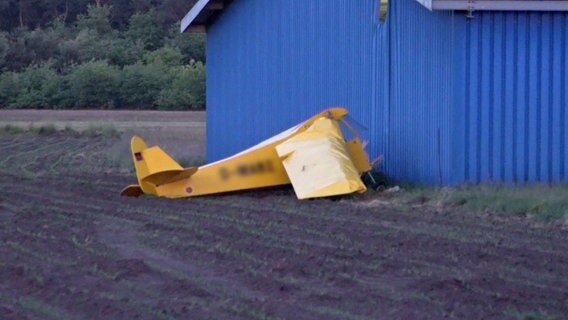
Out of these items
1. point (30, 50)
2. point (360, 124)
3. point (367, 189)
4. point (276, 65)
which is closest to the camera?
point (367, 189)

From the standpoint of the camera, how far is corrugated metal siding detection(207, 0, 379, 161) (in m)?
18.1

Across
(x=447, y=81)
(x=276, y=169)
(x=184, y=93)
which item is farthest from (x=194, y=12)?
(x=184, y=93)

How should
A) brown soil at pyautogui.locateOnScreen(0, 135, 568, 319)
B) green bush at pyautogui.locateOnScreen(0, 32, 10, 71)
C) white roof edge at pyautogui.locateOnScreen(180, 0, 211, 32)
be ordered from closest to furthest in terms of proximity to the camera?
brown soil at pyautogui.locateOnScreen(0, 135, 568, 319), white roof edge at pyautogui.locateOnScreen(180, 0, 211, 32), green bush at pyautogui.locateOnScreen(0, 32, 10, 71)

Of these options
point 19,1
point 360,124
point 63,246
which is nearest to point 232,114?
point 360,124

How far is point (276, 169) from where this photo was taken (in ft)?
53.8

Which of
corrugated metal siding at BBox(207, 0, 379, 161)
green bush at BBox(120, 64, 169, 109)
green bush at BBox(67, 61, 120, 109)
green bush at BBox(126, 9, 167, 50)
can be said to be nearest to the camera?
corrugated metal siding at BBox(207, 0, 379, 161)

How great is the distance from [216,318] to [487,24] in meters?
8.83

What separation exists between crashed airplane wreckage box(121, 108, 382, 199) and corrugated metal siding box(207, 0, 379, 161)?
154 cm

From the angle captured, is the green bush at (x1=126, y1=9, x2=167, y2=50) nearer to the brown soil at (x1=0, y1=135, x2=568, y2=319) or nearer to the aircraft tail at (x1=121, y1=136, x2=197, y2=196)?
the aircraft tail at (x1=121, y1=136, x2=197, y2=196)

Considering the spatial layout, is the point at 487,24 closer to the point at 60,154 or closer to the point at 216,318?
the point at 216,318

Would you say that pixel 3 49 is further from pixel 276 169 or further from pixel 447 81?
pixel 447 81

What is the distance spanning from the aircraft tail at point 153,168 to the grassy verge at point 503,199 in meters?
3.10

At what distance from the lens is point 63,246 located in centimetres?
1148

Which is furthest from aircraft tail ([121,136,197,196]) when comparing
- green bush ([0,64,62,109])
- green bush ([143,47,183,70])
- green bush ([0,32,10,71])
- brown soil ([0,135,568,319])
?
green bush ([0,32,10,71])
